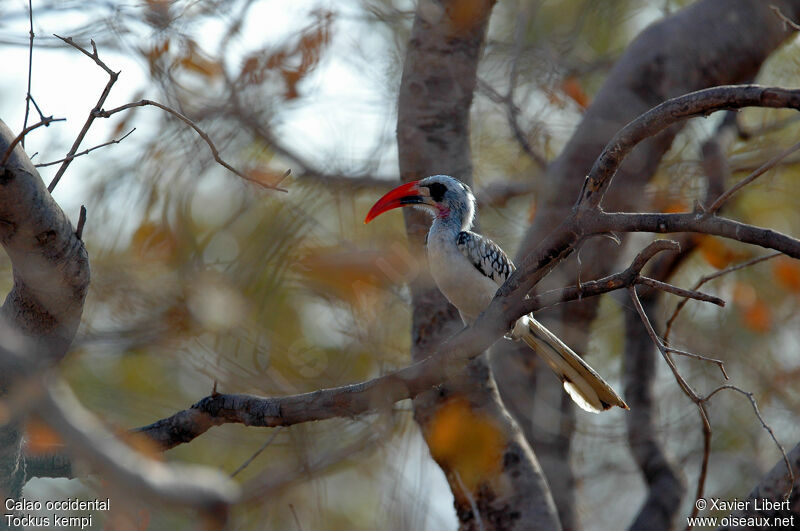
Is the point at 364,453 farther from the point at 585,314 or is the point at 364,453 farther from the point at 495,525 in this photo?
the point at 585,314

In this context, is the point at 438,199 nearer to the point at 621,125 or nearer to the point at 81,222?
the point at 621,125

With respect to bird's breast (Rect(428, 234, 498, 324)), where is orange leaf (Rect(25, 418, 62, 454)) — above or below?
below

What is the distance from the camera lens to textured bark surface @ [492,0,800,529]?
16.4 feet

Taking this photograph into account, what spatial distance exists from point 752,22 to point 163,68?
3696 mm

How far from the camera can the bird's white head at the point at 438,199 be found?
4309 mm

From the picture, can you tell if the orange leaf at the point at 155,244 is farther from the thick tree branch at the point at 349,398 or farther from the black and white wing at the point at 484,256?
the thick tree branch at the point at 349,398

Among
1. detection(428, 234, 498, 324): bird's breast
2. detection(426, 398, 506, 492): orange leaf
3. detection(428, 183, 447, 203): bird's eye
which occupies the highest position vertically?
detection(428, 183, 447, 203): bird's eye

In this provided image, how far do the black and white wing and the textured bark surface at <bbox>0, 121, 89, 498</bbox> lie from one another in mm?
1947

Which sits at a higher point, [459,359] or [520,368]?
[520,368]

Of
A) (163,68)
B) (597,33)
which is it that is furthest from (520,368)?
(597,33)

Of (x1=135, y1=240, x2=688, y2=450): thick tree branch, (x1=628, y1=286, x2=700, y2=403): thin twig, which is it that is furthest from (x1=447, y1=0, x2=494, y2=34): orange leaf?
(x1=628, y1=286, x2=700, y2=403): thin twig

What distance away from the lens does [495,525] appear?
4004 millimetres

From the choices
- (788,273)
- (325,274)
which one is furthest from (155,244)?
(788,273)

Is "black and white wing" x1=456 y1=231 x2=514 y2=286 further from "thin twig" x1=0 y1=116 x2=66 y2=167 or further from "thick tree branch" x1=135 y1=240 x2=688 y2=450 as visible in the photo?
"thin twig" x1=0 y1=116 x2=66 y2=167
